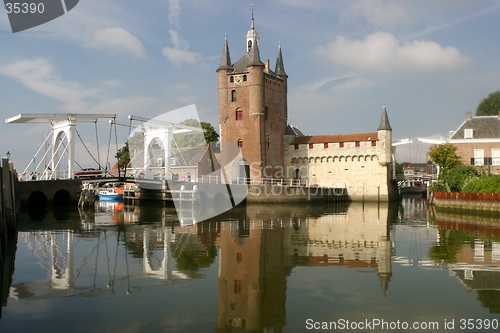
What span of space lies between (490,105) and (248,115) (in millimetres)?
40377

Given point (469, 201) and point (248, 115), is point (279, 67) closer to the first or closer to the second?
point (248, 115)

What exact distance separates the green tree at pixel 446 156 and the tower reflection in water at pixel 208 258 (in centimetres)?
2023

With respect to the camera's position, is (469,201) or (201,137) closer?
(469,201)

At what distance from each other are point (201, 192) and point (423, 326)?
31.7 m

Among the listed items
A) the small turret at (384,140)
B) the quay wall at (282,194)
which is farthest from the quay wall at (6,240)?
the small turret at (384,140)

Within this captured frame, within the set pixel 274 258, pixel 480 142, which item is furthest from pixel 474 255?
pixel 480 142

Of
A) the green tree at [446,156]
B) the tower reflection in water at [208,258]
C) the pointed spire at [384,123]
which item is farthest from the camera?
the pointed spire at [384,123]

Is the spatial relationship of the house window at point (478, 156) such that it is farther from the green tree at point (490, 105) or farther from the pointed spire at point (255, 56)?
the green tree at point (490, 105)

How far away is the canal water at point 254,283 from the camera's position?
294 inches

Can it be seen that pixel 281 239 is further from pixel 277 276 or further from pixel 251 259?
pixel 277 276

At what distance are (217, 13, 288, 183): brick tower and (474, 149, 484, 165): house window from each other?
17473mm

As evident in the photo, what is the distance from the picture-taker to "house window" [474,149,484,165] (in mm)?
40188

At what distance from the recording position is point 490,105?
6538cm

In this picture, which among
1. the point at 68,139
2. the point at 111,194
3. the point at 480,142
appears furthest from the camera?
the point at 111,194
